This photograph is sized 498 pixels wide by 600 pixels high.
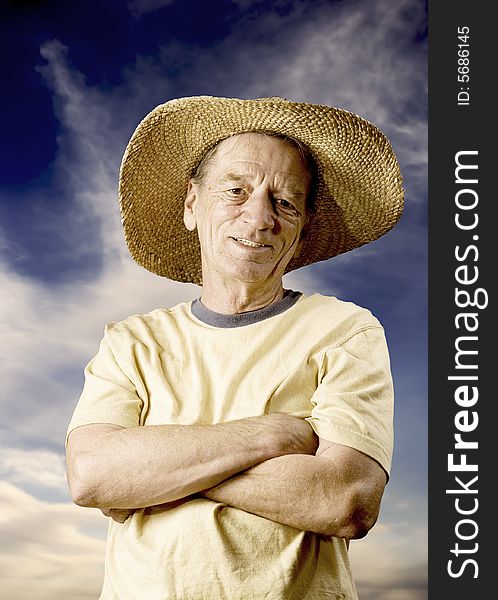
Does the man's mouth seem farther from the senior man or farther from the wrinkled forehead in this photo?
the wrinkled forehead

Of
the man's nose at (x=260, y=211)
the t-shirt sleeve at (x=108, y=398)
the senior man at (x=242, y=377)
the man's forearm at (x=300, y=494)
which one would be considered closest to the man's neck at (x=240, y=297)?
the senior man at (x=242, y=377)

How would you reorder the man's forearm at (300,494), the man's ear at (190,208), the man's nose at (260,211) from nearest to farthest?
the man's forearm at (300,494), the man's nose at (260,211), the man's ear at (190,208)

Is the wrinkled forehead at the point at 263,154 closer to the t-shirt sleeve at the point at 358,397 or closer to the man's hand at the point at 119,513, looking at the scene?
the t-shirt sleeve at the point at 358,397

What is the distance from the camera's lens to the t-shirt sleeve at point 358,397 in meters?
1.76

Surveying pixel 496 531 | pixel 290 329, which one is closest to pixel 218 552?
pixel 290 329

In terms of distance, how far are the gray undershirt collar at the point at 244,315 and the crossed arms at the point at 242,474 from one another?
0.92ft

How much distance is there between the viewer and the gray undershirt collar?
1.99m

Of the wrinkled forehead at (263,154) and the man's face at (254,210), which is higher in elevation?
the wrinkled forehead at (263,154)

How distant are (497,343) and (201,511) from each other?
873 mm

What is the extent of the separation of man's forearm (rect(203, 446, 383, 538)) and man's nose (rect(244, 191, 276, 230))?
18.6 inches

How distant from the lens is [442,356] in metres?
2.29

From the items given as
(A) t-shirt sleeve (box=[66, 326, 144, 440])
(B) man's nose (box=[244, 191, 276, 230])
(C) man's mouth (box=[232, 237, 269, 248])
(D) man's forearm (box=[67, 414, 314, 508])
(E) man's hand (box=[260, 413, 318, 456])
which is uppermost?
(B) man's nose (box=[244, 191, 276, 230])

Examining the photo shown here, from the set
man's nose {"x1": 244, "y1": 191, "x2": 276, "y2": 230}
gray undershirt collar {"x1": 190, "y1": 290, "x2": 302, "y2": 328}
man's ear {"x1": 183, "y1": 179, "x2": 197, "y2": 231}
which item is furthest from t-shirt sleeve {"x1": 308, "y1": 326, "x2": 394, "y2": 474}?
man's ear {"x1": 183, "y1": 179, "x2": 197, "y2": 231}

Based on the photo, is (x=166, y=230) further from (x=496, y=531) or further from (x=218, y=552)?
(x=496, y=531)
